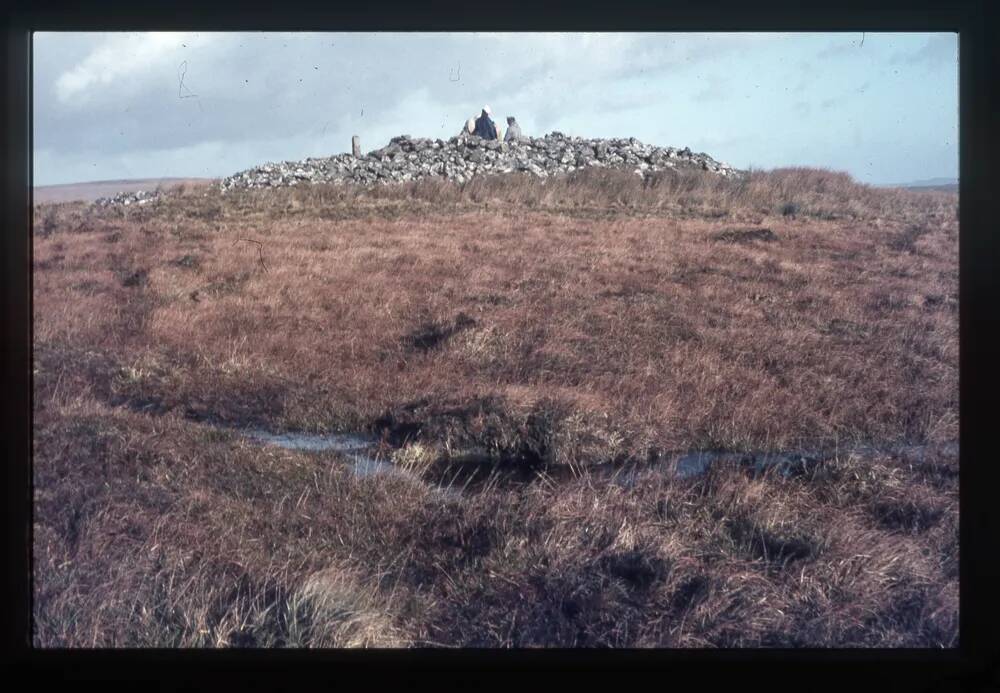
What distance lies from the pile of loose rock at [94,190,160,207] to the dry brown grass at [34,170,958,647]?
289 millimetres

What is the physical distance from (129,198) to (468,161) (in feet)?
15.8

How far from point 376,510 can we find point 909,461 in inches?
134

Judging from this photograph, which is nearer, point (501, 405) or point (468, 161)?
point (501, 405)

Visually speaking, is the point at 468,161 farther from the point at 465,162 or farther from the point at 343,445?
the point at 343,445

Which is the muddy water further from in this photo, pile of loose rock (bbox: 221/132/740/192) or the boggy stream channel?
pile of loose rock (bbox: 221/132/740/192)

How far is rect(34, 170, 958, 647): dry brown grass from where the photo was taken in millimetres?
3779

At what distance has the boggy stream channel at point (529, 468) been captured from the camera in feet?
18.3

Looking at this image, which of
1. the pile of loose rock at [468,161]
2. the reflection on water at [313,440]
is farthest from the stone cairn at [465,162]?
the reflection on water at [313,440]

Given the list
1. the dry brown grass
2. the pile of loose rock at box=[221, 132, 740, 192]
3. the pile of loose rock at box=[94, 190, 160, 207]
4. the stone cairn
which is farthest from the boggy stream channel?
the pile of loose rock at box=[221, 132, 740, 192]

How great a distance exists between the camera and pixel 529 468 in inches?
231

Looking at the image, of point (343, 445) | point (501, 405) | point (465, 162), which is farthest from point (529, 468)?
point (465, 162)

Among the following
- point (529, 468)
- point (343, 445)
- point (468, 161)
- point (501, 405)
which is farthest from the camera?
point (468, 161)

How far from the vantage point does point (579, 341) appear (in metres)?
8.71
